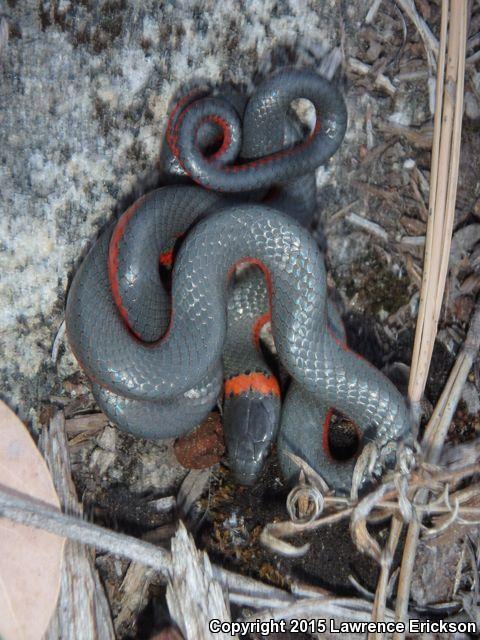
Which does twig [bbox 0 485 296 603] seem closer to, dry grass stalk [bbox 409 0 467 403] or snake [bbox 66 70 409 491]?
snake [bbox 66 70 409 491]

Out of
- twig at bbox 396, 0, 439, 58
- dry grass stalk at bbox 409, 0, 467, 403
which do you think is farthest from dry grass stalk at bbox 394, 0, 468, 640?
twig at bbox 396, 0, 439, 58

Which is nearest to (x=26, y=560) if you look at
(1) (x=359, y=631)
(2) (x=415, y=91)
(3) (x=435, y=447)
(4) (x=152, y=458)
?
(4) (x=152, y=458)

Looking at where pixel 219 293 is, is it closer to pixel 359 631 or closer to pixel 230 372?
pixel 230 372

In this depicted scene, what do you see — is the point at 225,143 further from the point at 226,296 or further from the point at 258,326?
the point at 258,326

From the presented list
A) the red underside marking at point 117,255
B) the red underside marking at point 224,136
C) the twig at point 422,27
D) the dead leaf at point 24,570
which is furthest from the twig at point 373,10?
the dead leaf at point 24,570

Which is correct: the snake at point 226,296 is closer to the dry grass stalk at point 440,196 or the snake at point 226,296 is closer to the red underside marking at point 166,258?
the red underside marking at point 166,258

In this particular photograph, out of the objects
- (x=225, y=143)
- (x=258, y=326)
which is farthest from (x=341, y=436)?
(x=225, y=143)

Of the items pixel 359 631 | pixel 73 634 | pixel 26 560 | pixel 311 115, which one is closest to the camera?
pixel 26 560
